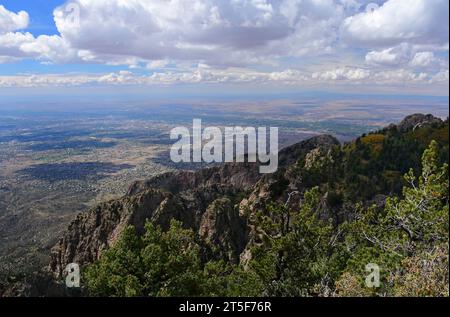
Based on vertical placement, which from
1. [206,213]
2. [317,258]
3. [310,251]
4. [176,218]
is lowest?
[176,218]

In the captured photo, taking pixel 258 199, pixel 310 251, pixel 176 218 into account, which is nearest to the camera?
pixel 310 251

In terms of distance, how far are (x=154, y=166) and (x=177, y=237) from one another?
146 m

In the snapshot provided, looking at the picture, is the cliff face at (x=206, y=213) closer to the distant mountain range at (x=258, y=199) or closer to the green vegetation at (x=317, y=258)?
the distant mountain range at (x=258, y=199)

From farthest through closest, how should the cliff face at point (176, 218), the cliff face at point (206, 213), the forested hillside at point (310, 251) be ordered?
the cliff face at point (176, 218)
the cliff face at point (206, 213)
the forested hillside at point (310, 251)

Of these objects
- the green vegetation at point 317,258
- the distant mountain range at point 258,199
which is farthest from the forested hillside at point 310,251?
the distant mountain range at point 258,199

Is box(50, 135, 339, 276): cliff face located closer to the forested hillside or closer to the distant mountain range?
the distant mountain range

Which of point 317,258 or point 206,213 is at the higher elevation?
point 317,258

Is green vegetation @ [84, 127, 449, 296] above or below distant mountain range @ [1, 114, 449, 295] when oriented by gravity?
above

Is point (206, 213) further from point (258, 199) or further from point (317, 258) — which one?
point (317, 258)

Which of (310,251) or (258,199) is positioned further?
(258,199)

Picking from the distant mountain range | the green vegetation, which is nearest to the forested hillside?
the green vegetation

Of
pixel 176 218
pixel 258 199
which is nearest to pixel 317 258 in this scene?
pixel 258 199
